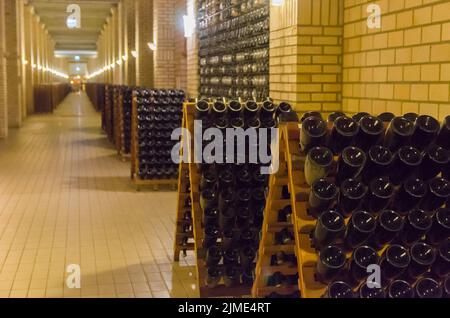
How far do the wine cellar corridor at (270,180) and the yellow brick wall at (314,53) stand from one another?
0.01 m

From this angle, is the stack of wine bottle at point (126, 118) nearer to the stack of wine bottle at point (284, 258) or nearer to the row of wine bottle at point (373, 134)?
the stack of wine bottle at point (284, 258)

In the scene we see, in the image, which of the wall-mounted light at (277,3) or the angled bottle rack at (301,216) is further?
the wall-mounted light at (277,3)

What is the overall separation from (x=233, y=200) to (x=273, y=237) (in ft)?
2.56

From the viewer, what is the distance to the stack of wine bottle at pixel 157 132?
29.1ft

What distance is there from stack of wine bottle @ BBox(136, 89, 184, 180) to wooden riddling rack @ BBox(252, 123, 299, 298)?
5.31m

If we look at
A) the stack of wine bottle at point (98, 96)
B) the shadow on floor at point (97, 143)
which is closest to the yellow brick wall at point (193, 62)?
the shadow on floor at point (97, 143)

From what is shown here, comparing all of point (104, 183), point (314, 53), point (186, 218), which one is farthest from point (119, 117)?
point (186, 218)

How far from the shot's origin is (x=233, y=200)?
168 inches

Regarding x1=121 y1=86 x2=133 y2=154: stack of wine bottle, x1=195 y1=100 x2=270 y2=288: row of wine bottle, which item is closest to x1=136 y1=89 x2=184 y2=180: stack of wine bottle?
x1=121 y1=86 x2=133 y2=154: stack of wine bottle

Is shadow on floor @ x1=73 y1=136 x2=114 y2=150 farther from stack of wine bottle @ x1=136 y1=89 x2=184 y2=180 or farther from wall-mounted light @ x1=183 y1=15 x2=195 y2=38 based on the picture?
stack of wine bottle @ x1=136 y1=89 x2=184 y2=180

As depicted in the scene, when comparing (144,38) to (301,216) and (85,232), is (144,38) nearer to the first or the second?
(85,232)

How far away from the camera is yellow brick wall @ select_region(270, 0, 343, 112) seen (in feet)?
18.5

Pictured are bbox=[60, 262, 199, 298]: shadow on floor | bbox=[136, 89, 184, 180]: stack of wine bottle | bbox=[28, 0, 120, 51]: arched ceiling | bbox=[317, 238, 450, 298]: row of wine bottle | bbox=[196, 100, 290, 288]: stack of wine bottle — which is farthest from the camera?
bbox=[28, 0, 120, 51]: arched ceiling
